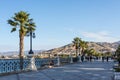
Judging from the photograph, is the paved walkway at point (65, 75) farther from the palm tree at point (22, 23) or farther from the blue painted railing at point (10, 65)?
the palm tree at point (22, 23)

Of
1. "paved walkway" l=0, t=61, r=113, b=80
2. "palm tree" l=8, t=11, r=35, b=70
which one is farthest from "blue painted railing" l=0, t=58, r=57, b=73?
"palm tree" l=8, t=11, r=35, b=70

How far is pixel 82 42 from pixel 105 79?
96.5 meters

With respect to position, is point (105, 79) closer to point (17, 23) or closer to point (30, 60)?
Answer: point (30, 60)

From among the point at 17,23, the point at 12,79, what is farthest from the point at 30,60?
the point at 17,23

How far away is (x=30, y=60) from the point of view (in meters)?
33.8

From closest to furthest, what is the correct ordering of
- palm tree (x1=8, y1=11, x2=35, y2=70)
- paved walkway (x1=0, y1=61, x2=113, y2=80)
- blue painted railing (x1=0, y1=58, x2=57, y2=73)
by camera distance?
paved walkway (x1=0, y1=61, x2=113, y2=80) → blue painted railing (x1=0, y1=58, x2=57, y2=73) → palm tree (x1=8, y1=11, x2=35, y2=70)

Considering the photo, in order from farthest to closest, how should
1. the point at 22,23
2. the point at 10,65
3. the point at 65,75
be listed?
the point at 22,23
the point at 10,65
the point at 65,75

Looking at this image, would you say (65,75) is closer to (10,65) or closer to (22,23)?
(10,65)

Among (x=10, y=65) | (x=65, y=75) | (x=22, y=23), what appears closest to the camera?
(x=65, y=75)

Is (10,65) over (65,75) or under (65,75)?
over

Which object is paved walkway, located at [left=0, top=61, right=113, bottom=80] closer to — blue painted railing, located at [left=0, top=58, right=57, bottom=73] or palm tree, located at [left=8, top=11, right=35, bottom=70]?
blue painted railing, located at [left=0, top=58, right=57, bottom=73]

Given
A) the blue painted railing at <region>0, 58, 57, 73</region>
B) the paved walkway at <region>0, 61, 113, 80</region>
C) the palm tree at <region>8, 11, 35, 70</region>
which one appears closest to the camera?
the paved walkway at <region>0, 61, 113, 80</region>

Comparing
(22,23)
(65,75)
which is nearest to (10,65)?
(65,75)

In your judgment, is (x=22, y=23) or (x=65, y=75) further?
(x=22, y=23)
